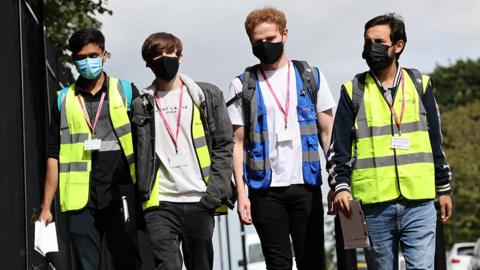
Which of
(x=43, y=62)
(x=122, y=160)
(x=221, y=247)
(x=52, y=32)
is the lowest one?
(x=221, y=247)

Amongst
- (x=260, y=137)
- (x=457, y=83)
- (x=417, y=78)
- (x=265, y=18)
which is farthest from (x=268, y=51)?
(x=457, y=83)

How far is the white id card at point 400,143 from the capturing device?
325 inches

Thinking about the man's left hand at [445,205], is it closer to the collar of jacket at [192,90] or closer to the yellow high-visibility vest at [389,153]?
the yellow high-visibility vest at [389,153]

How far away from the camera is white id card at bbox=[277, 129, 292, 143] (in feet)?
29.1

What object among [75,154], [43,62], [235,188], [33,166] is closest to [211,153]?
[235,188]

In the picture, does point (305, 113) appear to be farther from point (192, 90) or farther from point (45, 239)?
point (45, 239)

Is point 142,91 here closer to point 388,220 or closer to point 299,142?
point 299,142

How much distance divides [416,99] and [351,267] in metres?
1.91

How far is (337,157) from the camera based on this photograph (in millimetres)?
8305

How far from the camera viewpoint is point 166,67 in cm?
882

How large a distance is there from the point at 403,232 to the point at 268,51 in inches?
62.7

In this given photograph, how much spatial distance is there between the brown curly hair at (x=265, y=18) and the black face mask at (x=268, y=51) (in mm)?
149

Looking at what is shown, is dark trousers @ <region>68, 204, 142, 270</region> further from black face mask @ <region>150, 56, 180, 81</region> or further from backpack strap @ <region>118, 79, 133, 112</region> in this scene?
black face mask @ <region>150, 56, 180, 81</region>

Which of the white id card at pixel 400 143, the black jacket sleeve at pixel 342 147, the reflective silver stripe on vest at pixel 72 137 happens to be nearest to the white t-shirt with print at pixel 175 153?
the reflective silver stripe on vest at pixel 72 137
